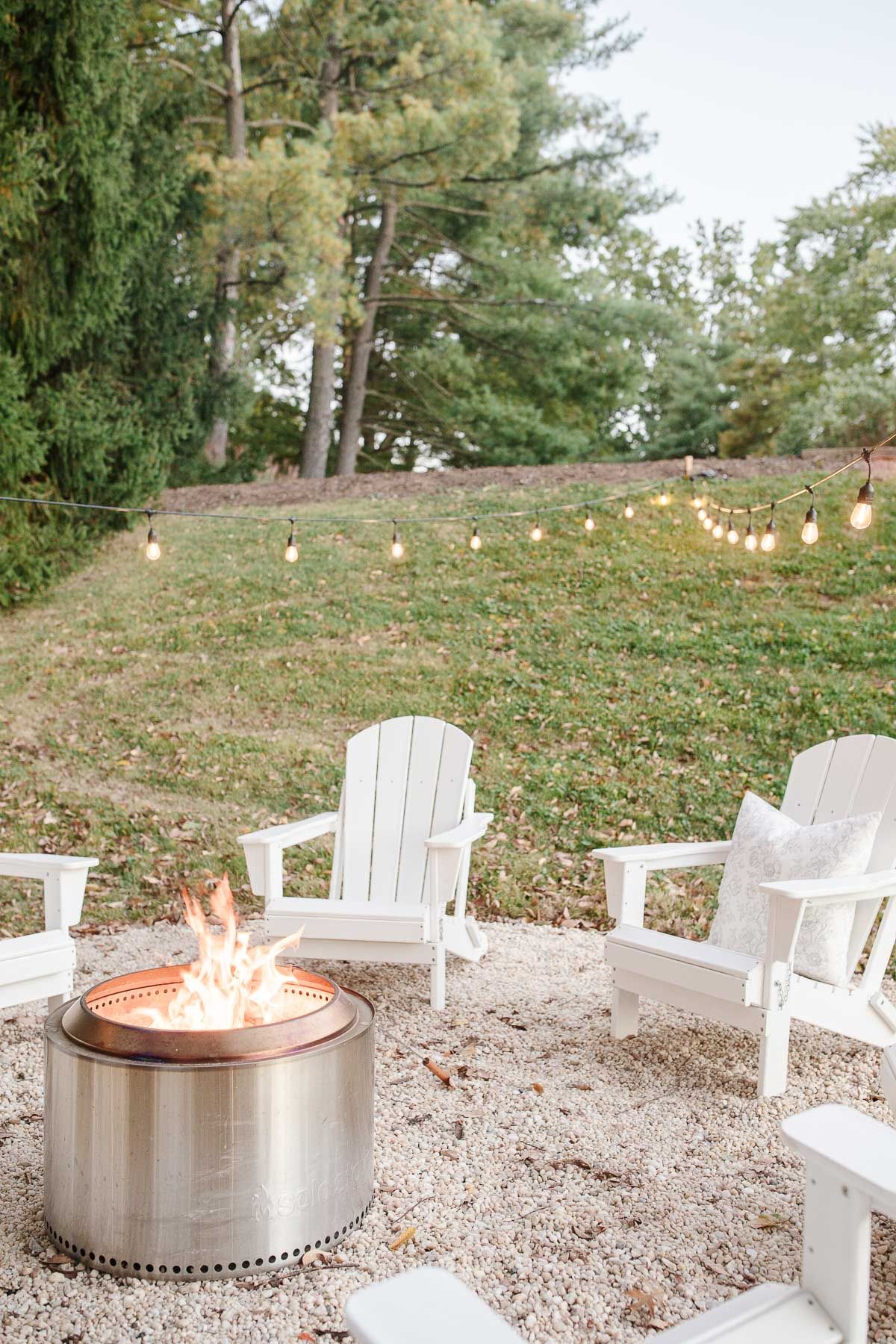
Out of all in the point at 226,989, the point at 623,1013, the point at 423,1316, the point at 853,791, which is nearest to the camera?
the point at 423,1316

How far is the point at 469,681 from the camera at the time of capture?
24.7 ft

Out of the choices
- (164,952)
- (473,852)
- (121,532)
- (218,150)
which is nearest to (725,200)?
(218,150)

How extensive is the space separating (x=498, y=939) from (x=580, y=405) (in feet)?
38.6

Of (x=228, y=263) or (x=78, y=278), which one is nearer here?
(x=78, y=278)

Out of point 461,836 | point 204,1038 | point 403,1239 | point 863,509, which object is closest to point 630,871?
point 461,836

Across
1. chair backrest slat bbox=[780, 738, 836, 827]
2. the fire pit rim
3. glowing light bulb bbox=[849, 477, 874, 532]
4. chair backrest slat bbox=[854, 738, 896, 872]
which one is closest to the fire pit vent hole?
the fire pit rim

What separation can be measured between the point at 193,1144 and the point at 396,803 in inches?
88.1

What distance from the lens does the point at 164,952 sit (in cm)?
434

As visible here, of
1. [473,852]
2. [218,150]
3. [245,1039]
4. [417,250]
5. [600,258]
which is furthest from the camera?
[600,258]

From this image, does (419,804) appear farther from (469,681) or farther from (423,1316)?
(469,681)

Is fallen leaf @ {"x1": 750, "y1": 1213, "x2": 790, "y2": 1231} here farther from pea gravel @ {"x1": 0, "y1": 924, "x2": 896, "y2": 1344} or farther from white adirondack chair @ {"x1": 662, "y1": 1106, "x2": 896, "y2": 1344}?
white adirondack chair @ {"x1": 662, "y1": 1106, "x2": 896, "y2": 1344}

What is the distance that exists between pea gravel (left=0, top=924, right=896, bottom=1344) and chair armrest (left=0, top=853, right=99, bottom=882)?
552 millimetres

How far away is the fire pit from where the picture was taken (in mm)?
2111

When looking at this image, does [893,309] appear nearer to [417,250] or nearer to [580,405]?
[580,405]
